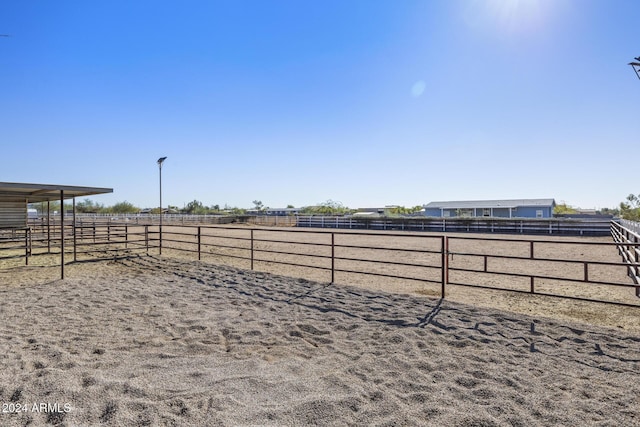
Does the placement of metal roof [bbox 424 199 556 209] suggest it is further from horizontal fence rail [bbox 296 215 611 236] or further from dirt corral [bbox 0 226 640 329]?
dirt corral [bbox 0 226 640 329]

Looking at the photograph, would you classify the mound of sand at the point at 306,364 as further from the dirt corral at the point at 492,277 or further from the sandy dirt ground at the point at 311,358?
the dirt corral at the point at 492,277

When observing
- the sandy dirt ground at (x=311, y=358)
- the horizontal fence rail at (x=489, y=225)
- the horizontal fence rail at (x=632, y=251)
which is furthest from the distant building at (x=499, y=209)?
the sandy dirt ground at (x=311, y=358)

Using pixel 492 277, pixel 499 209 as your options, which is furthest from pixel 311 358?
pixel 499 209

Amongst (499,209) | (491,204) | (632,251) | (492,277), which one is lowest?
(492,277)

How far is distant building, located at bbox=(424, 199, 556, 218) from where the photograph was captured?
1443 inches

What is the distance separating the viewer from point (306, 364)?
329 cm

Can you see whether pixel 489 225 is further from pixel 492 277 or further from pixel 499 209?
pixel 492 277

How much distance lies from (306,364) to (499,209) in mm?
40422

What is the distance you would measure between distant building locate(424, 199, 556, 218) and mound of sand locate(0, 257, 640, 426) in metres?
36.9

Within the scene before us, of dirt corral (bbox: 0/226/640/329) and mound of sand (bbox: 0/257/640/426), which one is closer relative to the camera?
mound of sand (bbox: 0/257/640/426)

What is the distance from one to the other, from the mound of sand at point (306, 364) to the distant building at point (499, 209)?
36904 millimetres

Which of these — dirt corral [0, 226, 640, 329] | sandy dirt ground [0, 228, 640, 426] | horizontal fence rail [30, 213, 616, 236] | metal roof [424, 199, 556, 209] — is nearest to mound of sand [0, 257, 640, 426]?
sandy dirt ground [0, 228, 640, 426]

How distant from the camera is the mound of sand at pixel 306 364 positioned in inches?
98.0

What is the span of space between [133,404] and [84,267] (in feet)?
25.5
